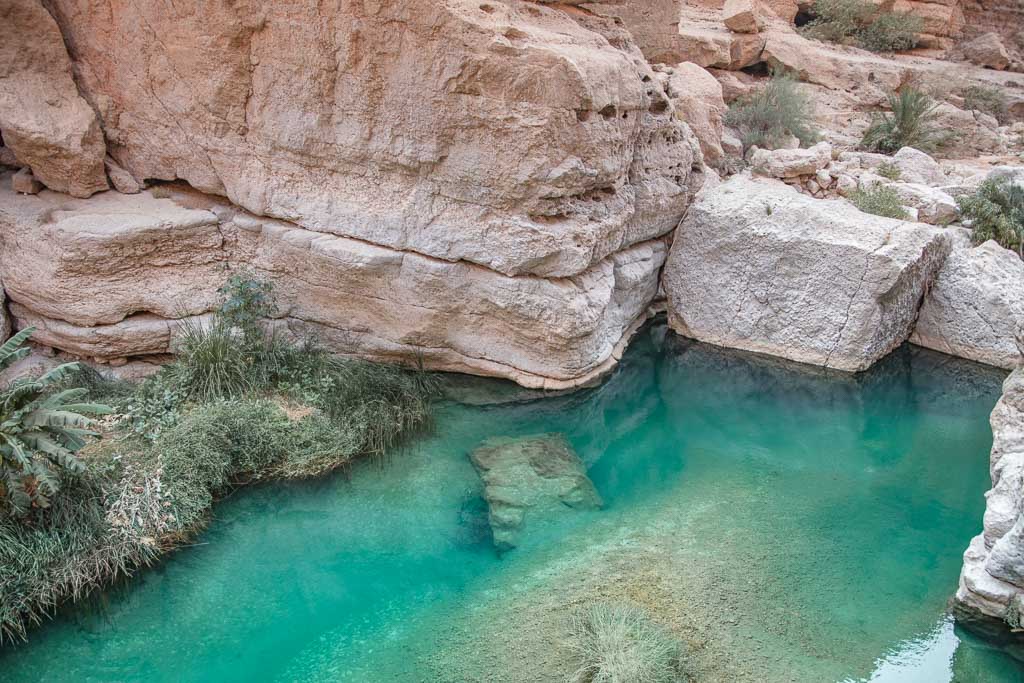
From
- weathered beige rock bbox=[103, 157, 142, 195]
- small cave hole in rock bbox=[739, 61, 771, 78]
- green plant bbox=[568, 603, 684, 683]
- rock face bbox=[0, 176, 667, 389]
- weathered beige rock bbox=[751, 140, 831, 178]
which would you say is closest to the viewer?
green plant bbox=[568, 603, 684, 683]

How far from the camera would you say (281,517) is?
6066mm

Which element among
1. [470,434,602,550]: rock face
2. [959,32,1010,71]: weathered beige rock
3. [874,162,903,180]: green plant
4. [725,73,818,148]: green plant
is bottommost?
[470,434,602,550]: rock face

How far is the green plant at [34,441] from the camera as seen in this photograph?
4.98m

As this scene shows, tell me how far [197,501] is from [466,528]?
5.99 feet

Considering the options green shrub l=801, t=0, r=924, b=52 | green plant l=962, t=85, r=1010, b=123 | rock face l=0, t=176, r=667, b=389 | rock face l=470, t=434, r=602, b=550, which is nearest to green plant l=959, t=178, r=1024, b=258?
rock face l=0, t=176, r=667, b=389

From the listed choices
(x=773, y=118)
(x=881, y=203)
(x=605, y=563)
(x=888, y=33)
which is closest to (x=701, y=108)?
(x=773, y=118)

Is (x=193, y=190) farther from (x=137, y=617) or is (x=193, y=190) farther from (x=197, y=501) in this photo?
(x=137, y=617)

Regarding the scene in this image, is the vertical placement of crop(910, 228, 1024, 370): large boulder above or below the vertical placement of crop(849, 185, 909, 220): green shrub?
below

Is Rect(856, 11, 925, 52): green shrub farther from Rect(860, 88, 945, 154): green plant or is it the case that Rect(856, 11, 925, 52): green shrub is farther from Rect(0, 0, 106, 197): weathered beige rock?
Rect(0, 0, 106, 197): weathered beige rock

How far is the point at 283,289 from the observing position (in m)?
7.53

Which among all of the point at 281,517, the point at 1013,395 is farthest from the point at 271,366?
the point at 1013,395

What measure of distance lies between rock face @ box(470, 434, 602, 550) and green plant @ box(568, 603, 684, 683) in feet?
3.26

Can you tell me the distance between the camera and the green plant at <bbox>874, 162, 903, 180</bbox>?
1034 cm

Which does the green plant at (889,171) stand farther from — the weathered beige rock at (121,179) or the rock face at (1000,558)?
the weathered beige rock at (121,179)
